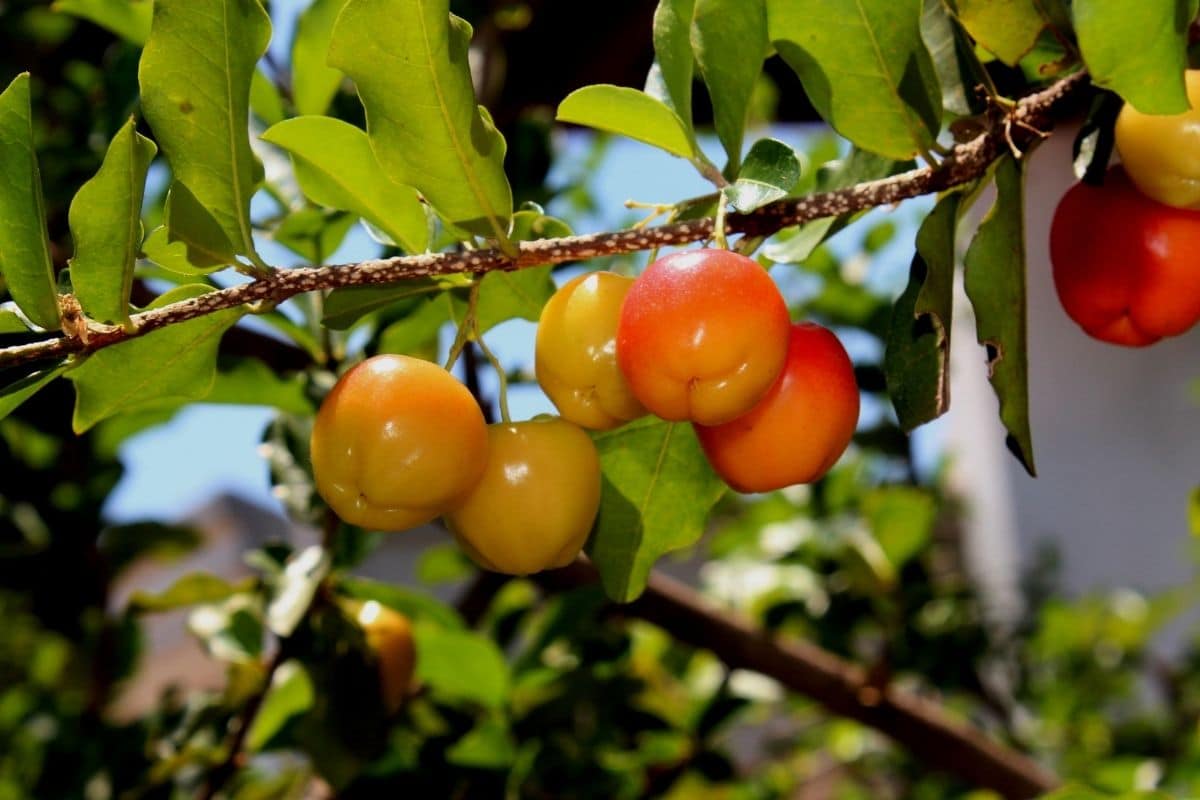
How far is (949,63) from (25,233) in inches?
21.5

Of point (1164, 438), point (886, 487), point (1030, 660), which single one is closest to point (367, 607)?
point (886, 487)

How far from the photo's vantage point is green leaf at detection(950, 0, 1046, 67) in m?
0.68

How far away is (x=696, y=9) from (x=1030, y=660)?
275 cm

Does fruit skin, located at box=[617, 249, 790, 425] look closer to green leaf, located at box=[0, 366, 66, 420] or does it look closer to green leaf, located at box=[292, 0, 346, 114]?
green leaf, located at box=[0, 366, 66, 420]

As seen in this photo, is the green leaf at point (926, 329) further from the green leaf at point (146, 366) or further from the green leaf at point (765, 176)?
the green leaf at point (146, 366)

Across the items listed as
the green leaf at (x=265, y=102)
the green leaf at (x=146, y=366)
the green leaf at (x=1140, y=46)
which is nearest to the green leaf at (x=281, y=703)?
the green leaf at (x=265, y=102)

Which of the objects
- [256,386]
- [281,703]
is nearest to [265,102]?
[256,386]

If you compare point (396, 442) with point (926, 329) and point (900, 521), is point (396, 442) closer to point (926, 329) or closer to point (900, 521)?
point (926, 329)

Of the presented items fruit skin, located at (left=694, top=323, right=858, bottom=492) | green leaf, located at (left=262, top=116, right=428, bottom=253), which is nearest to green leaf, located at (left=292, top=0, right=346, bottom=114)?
green leaf, located at (left=262, top=116, right=428, bottom=253)

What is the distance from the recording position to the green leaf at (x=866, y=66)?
0.67 metres

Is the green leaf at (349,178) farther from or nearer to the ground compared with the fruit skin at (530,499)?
farther from the ground

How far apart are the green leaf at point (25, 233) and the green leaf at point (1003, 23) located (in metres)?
0.51

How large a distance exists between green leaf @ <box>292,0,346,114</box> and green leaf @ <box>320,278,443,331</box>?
43 cm

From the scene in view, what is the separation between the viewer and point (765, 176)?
64 centimetres
